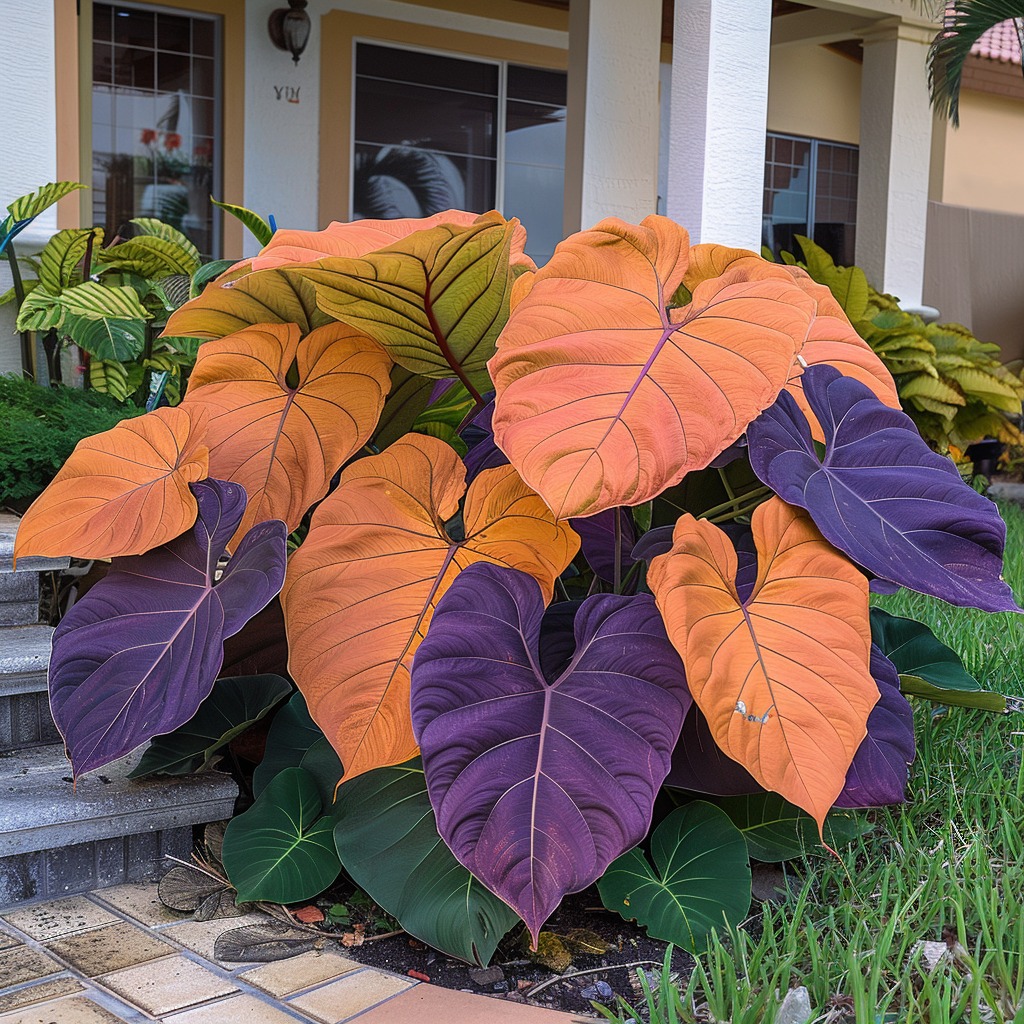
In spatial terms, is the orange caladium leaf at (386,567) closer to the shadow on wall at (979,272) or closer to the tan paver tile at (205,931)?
the tan paver tile at (205,931)

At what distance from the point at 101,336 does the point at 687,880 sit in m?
2.20

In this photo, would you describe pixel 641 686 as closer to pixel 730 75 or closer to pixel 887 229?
pixel 730 75

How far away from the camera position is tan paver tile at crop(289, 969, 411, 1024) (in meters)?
1.32

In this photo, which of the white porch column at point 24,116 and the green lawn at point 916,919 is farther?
the white porch column at point 24,116

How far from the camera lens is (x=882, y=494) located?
1.55 m

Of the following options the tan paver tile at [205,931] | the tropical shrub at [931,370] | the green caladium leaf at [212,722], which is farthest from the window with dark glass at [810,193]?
the tan paver tile at [205,931]

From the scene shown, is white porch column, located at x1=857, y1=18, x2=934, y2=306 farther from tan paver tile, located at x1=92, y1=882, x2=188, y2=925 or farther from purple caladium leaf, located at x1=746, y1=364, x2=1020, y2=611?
tan paver tile, located at x1=92, y1=882, x2=188, y2=925

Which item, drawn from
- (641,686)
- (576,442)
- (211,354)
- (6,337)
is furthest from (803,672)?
(6,337)

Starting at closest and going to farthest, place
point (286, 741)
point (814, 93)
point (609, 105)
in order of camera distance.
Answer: point (286, 741)
point (609, 105)
point (814, 93)

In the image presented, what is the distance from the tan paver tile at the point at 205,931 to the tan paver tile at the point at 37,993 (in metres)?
0.15

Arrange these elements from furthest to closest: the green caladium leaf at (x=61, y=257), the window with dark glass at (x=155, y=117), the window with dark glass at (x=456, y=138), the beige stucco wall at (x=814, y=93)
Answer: the beige stucco wall at (x=814, y=93), the window with dark glass at (x=456, y=138), the window with dark glass at (x=155, y=117), the green caladium leaf at (x=61, y=257)

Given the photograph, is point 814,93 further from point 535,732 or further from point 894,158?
point 535,732

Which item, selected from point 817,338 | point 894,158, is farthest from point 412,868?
point 894,158

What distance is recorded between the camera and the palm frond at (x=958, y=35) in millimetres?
5750
